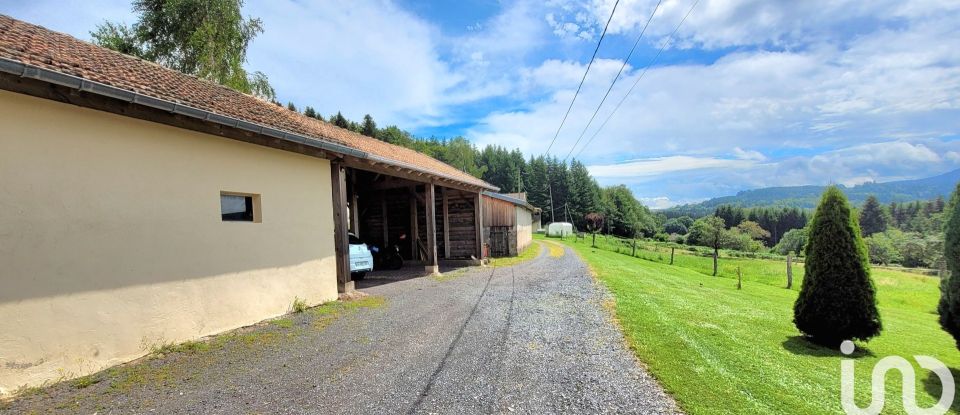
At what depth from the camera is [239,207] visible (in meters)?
5.88

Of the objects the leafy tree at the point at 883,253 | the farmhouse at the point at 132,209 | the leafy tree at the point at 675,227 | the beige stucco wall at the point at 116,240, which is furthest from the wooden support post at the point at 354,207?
the leafy tree at the point at 675,227

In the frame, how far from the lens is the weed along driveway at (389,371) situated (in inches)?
128

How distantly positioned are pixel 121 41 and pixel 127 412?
2205 cm

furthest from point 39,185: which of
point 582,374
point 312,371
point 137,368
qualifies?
point 582,374

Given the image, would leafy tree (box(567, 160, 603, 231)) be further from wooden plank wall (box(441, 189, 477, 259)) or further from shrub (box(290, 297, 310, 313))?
shrub (box(290, 297, 310, 313))

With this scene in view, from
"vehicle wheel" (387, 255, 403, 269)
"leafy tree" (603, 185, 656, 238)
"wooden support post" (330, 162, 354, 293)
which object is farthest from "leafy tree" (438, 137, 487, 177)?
"wooden support post" (330, 162, 354, 293)

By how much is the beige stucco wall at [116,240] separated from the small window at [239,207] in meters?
0.15

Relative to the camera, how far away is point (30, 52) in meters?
3.91

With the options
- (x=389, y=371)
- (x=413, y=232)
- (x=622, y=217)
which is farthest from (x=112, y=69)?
(x=622, y=217)

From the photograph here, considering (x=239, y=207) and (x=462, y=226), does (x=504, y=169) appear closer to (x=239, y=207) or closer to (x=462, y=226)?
(x=462, y=226)

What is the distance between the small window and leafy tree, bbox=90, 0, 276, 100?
14854mm

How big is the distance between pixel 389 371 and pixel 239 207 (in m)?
3.76

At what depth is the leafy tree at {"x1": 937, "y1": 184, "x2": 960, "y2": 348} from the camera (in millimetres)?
4574

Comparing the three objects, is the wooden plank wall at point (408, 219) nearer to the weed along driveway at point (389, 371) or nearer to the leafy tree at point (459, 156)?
the weed along driveway at point (389, 371)
